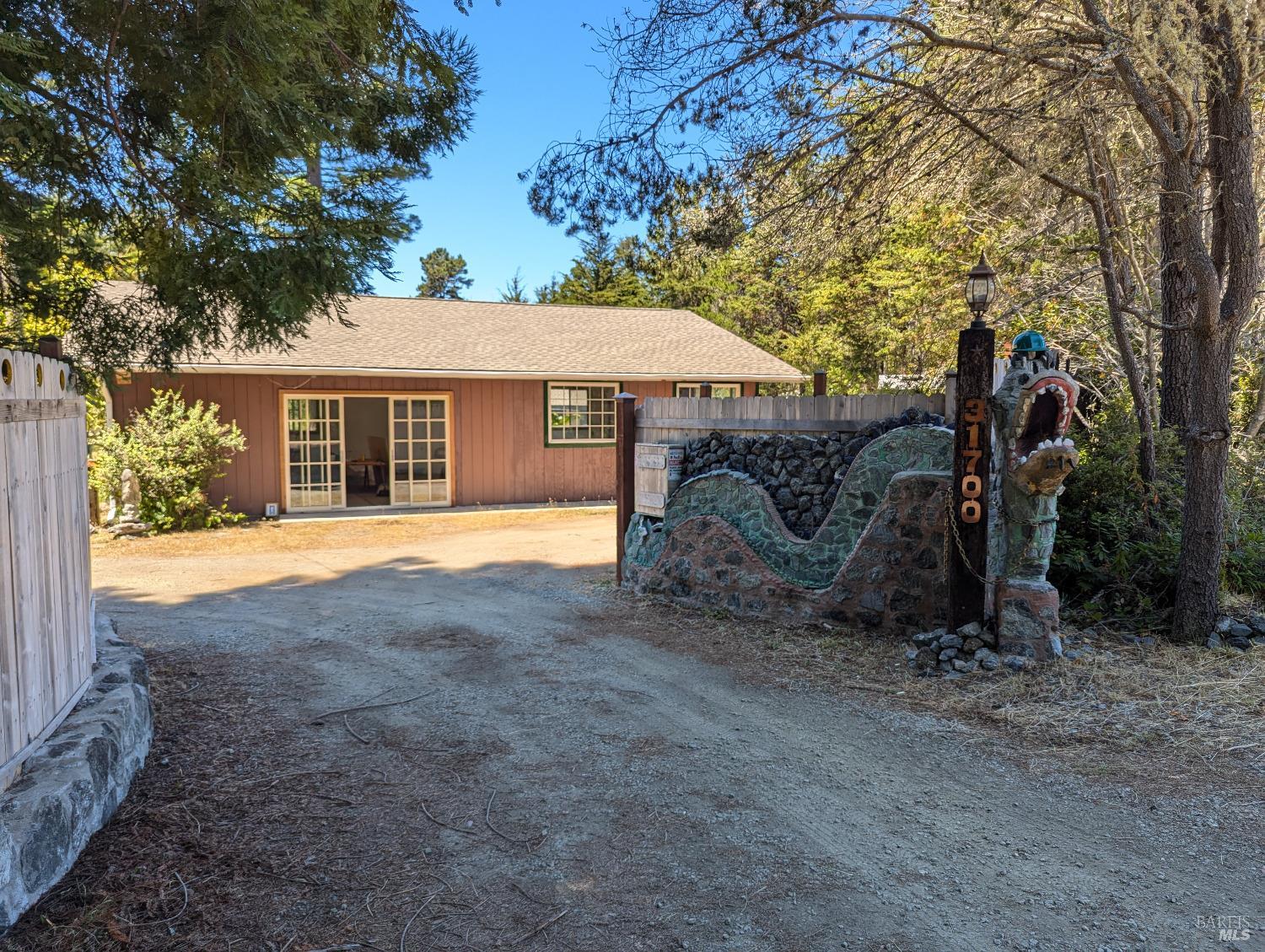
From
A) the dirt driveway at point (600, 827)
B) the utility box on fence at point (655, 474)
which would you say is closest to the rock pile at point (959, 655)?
the dirt driveway at point (600, 827)

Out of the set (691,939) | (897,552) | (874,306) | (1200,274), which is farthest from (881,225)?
(874,306)

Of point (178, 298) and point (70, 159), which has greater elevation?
point (70, 159)

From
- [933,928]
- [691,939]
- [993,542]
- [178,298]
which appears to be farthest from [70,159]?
[993,542]

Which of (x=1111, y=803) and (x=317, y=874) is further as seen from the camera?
(x=1111, y=803)

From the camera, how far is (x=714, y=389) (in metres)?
18.4

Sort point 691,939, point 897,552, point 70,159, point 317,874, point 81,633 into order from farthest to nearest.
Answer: point 897,552 → point 70,159 → point 81,633 → point 317,874 → point 691,939

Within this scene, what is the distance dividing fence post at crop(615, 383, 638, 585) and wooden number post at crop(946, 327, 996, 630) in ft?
12.2

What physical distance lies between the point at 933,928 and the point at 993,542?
3.34m

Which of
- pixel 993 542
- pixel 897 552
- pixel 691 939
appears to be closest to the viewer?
pixel 691 939

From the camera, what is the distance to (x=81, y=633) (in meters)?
3.82

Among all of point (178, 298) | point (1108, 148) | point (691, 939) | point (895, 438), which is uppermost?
point (1108, 148)

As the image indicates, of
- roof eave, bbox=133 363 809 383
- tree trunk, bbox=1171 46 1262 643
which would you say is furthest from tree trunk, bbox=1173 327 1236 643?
roof eave, bbox=133 363 809 383

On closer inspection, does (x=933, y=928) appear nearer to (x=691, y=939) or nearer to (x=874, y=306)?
(x=691, y=939)

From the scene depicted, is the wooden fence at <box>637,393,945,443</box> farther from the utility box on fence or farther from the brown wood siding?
the brown wood siding
